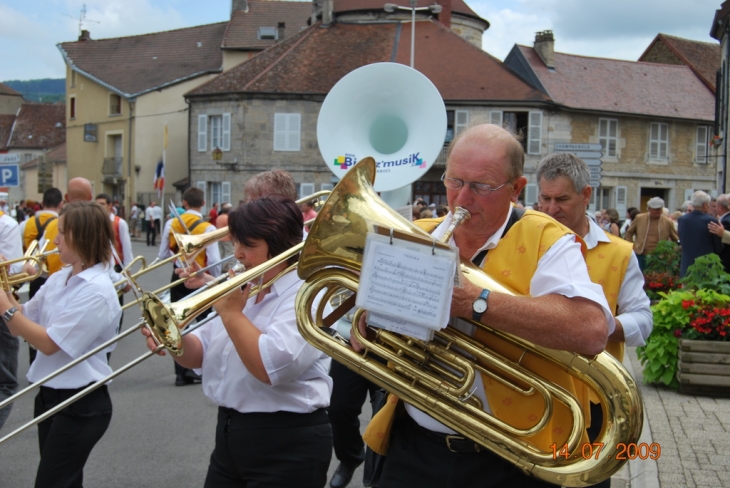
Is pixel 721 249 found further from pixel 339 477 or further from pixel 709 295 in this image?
pixel 339 477

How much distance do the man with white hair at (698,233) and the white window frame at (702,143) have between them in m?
30.0

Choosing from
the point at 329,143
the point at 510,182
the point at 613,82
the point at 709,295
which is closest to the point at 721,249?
the point at 709,295

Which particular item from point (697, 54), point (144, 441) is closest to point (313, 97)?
point (697, 54)

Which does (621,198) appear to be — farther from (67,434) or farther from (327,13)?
(67,434)

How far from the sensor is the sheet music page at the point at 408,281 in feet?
6.30

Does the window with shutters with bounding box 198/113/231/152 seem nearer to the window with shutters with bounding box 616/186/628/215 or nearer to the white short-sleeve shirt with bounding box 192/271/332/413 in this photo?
the window with shutters with bounding box 616/186/628/215

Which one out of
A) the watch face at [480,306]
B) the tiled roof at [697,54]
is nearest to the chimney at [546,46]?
the tiled roof at [697,54]

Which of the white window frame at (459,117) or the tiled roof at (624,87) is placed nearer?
the white window frame at (459,117)

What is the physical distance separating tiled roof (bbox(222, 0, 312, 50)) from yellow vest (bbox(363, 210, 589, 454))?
40.6 metres

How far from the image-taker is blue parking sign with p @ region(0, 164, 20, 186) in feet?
45.9

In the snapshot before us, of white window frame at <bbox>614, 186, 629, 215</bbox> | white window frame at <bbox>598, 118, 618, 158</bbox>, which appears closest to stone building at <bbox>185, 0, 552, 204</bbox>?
white window frame at <bbox>598, 118, 618, 158</bbox>

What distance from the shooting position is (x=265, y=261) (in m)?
2.85

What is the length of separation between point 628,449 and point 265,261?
4.60 ft

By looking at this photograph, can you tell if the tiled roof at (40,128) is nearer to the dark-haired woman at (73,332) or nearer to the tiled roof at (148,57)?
the tiled roof at (148,57)
